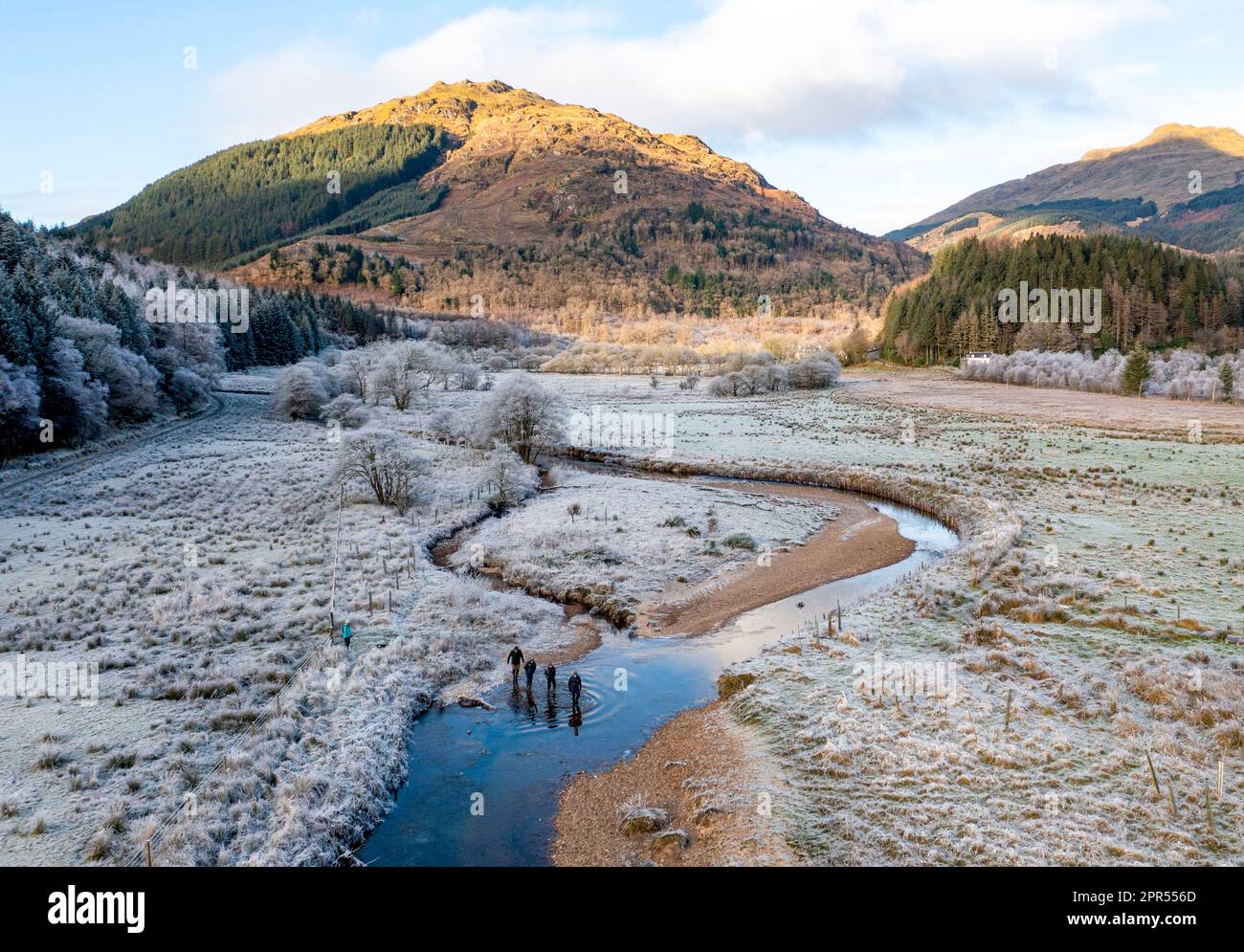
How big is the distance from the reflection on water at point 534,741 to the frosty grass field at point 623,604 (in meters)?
1.03

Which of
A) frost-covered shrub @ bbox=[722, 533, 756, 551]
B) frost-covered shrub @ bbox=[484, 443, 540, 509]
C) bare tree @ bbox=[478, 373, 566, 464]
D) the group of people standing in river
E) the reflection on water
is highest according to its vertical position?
bare tree @ bbox=[478, 373, 566, 464]

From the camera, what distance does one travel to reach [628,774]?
18594 mm

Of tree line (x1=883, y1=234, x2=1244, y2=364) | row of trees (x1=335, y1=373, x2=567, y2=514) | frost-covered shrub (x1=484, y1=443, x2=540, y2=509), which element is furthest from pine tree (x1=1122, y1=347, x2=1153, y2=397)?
frost-covered shrub (x1=484, y1=443, x2=540, y2=509)

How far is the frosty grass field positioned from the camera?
15.2 metres

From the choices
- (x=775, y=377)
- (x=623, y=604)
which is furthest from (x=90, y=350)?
(x=775, y=377)

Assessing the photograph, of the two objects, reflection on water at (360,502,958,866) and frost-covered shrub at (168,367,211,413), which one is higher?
frost-covered shrub at (168,367,211,413)

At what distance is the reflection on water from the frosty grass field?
1033 mm

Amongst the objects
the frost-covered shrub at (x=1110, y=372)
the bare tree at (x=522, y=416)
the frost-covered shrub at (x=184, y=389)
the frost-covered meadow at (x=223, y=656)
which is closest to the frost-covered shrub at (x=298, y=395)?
the frost-covered shrub at (x=184, y=389)

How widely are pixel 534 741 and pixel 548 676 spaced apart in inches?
108

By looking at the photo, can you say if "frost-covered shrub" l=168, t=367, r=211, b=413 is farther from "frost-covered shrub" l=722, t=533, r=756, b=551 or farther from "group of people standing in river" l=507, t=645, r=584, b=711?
"group of people standing in river" l=507, t=645, r=584, b=711

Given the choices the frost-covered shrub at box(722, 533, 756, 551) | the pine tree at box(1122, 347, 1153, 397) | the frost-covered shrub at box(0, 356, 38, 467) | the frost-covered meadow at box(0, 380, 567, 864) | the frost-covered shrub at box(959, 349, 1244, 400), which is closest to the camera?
the frost-covered meadow at box(0, 380, 567, 864)

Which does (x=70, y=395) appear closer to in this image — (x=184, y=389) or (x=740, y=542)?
(x=184, y=389)

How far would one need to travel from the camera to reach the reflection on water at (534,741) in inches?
633

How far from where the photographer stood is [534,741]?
→ 20.3 metres
